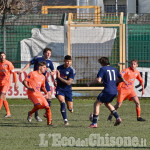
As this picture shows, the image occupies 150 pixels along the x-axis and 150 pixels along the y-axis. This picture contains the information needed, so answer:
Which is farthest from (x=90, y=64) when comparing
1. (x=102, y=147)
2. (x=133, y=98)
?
(x=102, y=147)

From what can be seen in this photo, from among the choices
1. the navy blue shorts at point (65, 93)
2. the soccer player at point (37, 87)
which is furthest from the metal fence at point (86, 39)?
the soccer player at point (37, 87)

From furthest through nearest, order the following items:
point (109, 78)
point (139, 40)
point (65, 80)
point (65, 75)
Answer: point (139, 40) < point (65, 75) < point (65, 80) < point (109, 78)

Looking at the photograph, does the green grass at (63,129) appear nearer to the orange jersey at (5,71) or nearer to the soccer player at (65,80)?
the soccer player at (65,80)

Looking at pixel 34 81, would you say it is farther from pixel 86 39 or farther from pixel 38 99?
pixel 86 39

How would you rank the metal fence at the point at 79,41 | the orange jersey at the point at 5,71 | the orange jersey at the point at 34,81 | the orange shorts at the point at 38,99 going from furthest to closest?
the metal fence at the point at 79,41
the orange jersey at the point at 5,71
the orange jersey at the point at 34,81
the orange shorts at the point at 38,99

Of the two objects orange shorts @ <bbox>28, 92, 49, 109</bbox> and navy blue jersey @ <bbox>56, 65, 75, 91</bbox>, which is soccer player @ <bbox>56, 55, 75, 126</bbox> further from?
orange shorts @ <bbox>28, 92, 49, 109</bbox>

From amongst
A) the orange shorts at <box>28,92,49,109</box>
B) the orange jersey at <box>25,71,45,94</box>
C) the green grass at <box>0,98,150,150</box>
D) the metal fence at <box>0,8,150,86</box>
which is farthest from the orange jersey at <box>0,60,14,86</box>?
the metal fence at <box>0,8,150,86</box>

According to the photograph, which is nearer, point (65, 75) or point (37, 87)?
point (37, 87)

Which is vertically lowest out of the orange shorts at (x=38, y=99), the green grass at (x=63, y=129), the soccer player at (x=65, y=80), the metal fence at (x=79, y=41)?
the green grass at (x=63, y=129)

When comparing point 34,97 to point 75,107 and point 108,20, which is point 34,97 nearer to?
point 75,107

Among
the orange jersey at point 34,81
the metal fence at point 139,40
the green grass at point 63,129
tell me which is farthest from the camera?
the metal fence at point 139,40

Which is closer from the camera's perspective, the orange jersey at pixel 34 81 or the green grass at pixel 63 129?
the green grass at pixel 63 129

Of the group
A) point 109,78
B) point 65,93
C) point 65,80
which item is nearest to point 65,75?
point 65,80

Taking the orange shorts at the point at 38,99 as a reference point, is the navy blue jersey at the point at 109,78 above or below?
above
